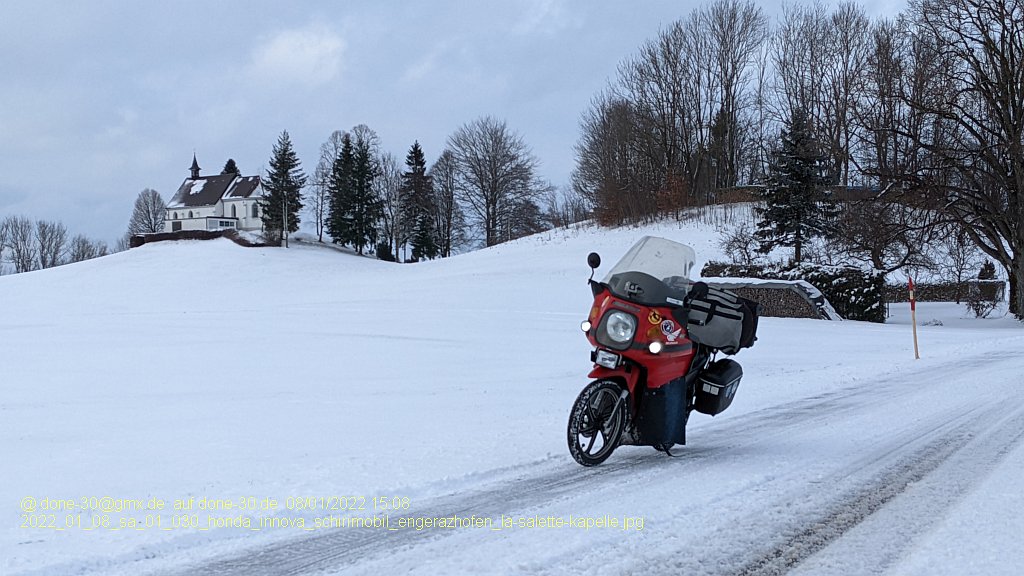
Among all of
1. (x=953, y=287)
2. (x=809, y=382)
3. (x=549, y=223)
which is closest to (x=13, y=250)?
(x=549, y=223)

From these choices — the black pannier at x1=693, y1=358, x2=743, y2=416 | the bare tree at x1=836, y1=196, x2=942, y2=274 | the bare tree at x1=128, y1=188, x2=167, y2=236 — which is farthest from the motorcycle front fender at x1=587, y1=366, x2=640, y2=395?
the bare tree at x1=128, y1=188, x2=167, y2=236

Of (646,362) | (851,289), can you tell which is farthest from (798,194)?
(646,362)

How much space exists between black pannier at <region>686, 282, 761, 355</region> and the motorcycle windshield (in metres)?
0.31

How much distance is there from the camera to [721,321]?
6285mm

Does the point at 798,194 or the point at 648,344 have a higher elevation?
the point at 798,194

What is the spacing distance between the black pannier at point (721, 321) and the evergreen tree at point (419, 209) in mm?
67108

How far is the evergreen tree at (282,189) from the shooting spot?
70938mm

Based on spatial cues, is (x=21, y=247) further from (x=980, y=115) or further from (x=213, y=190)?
(x=980, y=115)

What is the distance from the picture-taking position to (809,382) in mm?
10859

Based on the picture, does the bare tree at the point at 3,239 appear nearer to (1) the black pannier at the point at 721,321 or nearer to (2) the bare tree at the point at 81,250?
(2) the bare tree at the point at 81,250

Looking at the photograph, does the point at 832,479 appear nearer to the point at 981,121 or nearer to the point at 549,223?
the point at 981,121

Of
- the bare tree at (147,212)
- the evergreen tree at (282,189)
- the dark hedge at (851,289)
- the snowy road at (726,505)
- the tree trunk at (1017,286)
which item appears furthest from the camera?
the bare tree at (147,212)

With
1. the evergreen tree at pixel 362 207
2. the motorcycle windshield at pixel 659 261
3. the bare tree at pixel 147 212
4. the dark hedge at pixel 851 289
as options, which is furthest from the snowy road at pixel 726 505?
the bare tree at pixel 147 212

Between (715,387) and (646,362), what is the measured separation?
0.83 meters
